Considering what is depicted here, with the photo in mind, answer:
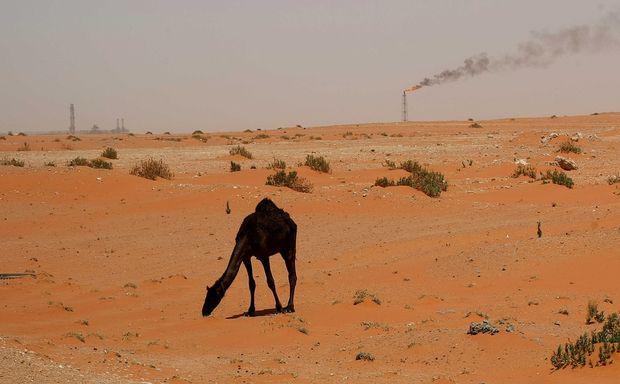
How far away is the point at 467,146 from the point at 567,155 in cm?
1303

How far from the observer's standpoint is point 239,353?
12.7m

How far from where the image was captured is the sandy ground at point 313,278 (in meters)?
11.6

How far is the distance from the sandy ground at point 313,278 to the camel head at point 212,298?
8.4 inches

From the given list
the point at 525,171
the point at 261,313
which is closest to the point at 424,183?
the point at 525,171

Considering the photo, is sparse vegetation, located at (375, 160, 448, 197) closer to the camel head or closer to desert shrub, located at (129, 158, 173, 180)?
desert shrub, located at (129, 158, 173, 180)

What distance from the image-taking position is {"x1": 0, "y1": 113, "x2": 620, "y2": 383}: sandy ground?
1160cm

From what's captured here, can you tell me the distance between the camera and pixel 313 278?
62.6 feet

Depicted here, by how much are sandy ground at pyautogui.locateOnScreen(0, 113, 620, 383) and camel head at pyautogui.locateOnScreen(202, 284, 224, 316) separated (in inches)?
8.4

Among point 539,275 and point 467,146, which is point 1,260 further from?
point 467,146

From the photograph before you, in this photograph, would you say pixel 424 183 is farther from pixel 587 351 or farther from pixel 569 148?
pixel 587 351

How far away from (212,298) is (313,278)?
465cm

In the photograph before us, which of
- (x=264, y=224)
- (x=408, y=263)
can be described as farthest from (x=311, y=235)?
(x=264, y=224)

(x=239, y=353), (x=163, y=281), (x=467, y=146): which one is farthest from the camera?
(x=467, y=146)

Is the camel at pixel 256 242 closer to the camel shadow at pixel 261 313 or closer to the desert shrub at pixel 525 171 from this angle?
the camel shadow at pixel 261 313
